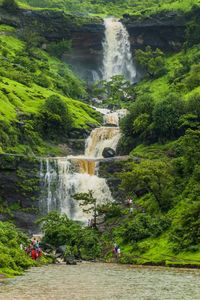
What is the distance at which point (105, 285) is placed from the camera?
80.1ft

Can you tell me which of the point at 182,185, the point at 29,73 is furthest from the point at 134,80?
the point at 182,185

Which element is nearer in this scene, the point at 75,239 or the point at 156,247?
the point at 156,247

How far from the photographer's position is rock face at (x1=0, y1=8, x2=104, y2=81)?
128250mm

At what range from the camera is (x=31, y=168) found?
6178 cm

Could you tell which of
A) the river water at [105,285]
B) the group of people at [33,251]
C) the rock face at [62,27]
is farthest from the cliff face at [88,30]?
the river water at [105,285]

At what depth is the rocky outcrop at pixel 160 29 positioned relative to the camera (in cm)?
12250

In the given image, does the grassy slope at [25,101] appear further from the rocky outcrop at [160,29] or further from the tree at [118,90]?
the rocky outcrop at [160,29]

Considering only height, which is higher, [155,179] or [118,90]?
[118,90]

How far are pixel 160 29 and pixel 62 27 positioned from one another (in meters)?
31.2

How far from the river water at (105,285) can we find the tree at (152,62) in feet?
298

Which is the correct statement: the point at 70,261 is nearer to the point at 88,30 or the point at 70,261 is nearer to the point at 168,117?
the point at 168,117

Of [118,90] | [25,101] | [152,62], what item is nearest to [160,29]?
[152,62]

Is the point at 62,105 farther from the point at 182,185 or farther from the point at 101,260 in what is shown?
the point at 101,260

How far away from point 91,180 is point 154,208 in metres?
16.9
